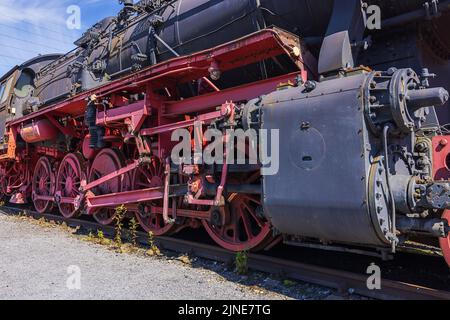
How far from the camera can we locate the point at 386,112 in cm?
286

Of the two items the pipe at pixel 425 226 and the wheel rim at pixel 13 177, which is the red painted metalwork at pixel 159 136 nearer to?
the pipe at pixel 425 226

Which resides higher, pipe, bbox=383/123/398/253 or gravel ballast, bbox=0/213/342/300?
Result: pipe, bbox=383/123/398/253

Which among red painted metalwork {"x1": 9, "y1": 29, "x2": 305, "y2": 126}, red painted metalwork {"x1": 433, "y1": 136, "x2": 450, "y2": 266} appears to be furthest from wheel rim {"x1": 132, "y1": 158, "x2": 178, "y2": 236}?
red painted metalwork {"x1": 433, "y1": 136, "x2": 450, "y2": 266}

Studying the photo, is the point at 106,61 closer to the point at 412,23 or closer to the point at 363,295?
the point at 412,23

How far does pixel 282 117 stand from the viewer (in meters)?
3.29

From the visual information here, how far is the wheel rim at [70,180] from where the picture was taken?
720 cm

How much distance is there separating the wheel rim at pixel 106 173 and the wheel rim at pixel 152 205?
417 millimetres

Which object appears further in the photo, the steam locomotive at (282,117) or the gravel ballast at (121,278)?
the gravel ballast at (121,278)

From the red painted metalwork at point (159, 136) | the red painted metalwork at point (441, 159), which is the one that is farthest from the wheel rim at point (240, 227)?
the red painted metalwork at point (441, 159)

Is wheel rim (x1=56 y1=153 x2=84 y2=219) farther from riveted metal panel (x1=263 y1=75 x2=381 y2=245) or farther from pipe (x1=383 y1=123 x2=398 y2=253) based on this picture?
pipe (x1=383 y1=123 x2=398 y2=253)

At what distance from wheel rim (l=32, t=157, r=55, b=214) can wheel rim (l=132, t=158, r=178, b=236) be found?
303 centimetres

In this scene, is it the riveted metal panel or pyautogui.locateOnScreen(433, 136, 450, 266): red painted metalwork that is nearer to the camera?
the riveted metal panel

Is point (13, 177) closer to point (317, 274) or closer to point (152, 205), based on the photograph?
point (152, 205)

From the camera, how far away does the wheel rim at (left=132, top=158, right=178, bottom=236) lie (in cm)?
545
